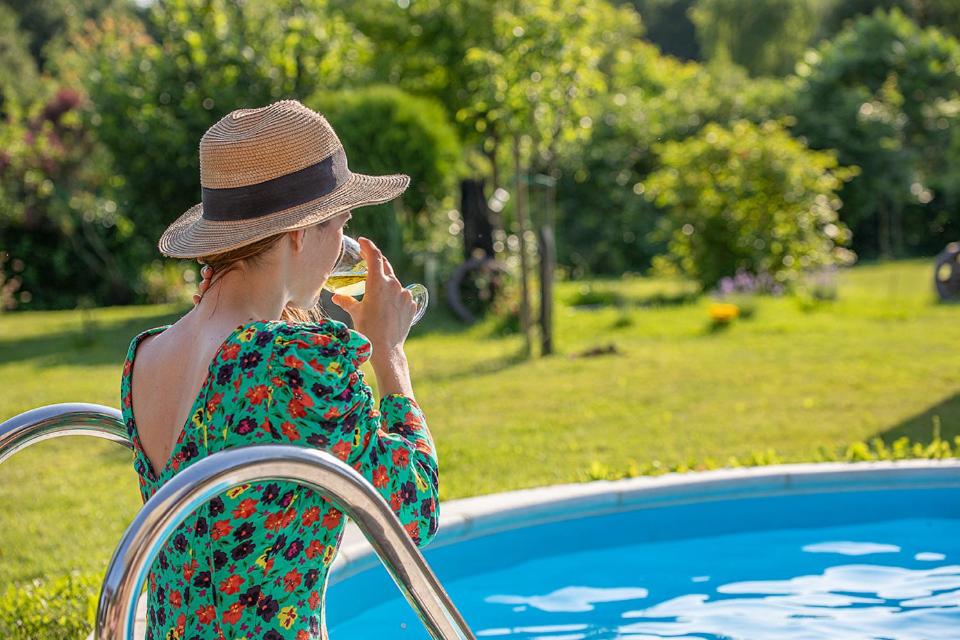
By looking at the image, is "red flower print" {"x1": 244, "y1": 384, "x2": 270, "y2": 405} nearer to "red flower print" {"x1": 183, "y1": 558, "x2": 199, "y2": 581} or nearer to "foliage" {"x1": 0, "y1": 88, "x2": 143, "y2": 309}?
"red flower print" {"x1": 183, "y1": 558, "x2": 199, "y2": 581}

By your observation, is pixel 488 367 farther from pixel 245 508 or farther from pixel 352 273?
pixel 245 508

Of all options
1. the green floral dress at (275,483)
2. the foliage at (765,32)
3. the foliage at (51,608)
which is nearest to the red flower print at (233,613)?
the green floral dress at (275,483)

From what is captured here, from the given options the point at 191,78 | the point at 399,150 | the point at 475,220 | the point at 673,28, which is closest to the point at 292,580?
the point at 475,220

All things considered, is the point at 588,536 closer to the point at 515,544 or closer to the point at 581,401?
the point at 515,544

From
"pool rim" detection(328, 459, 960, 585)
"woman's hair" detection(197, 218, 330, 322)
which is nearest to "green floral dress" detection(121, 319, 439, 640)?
"woman's hair" detection(197, 218, 330, 322)

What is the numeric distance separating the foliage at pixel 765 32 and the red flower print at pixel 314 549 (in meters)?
29.1

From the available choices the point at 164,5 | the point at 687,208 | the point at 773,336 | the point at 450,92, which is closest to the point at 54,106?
the point at 164,5

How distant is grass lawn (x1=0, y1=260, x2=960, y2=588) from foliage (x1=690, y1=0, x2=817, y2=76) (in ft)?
64.5

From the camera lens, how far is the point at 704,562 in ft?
14.6

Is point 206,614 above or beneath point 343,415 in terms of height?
beneath

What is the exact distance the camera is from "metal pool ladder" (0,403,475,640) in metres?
1.40

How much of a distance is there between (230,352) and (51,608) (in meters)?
2.26

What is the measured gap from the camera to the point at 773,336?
9.22m

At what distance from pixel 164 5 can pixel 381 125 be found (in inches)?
112
